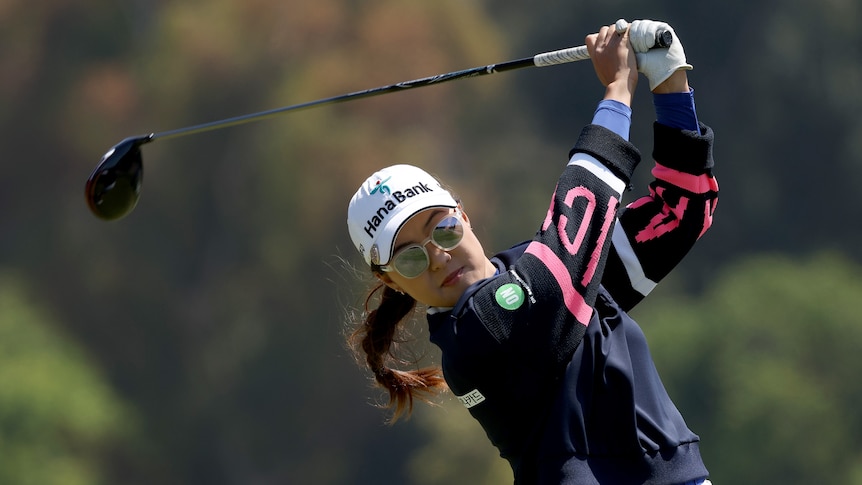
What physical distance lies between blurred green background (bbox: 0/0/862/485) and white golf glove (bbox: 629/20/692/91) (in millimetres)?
3019

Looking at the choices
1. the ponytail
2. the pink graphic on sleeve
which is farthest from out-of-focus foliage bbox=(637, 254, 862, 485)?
the pink graphic on sleeve

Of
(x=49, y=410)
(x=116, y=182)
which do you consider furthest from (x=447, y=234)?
(x=49, y=410)

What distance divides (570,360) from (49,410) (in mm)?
3613

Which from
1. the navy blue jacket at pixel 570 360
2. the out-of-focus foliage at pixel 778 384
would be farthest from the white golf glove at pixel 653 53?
the out-of-focus foliage at pixel 778 384

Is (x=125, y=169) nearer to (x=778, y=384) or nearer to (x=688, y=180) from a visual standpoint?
(x=688, y=180)

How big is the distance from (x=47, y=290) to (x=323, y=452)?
1.38 meters

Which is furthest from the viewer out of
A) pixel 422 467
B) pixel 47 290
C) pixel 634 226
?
pixel 47 290

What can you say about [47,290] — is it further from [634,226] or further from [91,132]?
[634,226]

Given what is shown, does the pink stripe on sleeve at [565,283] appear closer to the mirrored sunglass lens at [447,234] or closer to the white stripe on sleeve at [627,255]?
the mirrored sunglass lens at [447,234]

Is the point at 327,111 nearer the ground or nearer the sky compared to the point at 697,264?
nearer the sky

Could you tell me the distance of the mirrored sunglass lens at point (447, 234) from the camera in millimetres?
1673

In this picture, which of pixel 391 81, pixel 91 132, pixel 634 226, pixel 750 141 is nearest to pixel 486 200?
pixel 391 81

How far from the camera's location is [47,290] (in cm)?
502

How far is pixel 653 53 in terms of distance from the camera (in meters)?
1.64
